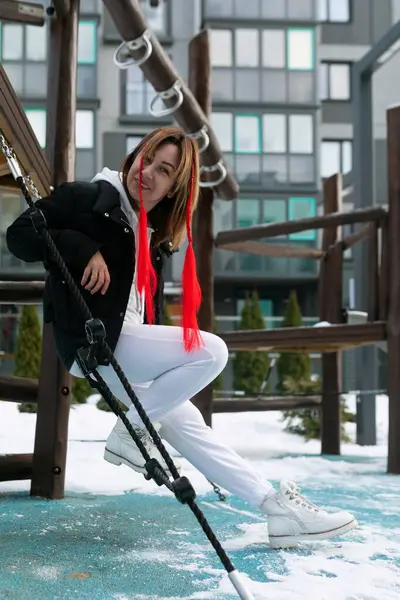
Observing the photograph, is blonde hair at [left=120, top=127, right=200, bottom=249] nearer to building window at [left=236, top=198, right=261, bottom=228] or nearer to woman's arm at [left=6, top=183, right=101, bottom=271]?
woman's arm at [left=6, top=183, right=101, bottom=271]

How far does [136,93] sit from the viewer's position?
1850 cm

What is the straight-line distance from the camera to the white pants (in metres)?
2.24

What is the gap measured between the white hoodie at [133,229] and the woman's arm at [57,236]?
135 mm

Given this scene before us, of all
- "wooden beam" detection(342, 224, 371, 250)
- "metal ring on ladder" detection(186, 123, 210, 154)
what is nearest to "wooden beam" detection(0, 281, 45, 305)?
"metal ring on ladder" detection(186, 123, 210, 154)

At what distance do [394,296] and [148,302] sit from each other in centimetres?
235

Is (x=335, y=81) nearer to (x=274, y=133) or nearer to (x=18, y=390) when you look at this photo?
(x=274, y=133)

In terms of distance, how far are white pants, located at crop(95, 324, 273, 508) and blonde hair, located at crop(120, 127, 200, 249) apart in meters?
0.32

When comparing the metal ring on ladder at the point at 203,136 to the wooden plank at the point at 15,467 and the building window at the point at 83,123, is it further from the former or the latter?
the building window at the point at 83,123

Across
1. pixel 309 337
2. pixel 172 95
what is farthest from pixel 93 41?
pixel 172 95

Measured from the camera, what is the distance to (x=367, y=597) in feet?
5.66

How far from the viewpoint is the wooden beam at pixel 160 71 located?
3125 mm

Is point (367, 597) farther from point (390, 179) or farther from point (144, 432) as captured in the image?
point (390, 179)

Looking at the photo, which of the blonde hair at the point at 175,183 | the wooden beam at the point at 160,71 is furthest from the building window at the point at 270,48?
the blonde hair at the point at 175,183

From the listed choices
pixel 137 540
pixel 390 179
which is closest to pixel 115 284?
pixel 137 540
